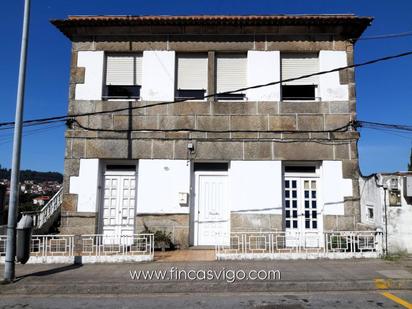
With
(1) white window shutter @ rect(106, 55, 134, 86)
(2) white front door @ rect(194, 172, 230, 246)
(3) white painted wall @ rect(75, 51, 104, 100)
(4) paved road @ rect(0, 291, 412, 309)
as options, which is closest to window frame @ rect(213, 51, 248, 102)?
(2) white front door @ rect(194, 172, 230, 246)

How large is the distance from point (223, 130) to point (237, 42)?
2.58 meters

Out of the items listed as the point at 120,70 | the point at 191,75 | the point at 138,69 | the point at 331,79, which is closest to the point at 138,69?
the point at 138,69

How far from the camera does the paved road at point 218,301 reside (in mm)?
5934

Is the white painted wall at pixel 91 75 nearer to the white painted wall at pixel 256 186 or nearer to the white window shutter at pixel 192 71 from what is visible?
the white window shutter at pixel 192 71

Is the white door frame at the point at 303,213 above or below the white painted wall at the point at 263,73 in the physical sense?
below

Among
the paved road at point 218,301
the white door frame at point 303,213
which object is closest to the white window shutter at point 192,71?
the white door frame at point 303,213

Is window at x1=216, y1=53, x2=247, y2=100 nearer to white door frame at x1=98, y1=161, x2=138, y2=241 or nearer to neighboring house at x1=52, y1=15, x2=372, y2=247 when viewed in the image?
neighboring house at x1=52, y1=15, x2=372, y2=247

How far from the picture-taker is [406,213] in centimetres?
923

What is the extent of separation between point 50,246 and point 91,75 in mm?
4847

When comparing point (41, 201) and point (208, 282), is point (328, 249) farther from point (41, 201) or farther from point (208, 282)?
point (41, 201)

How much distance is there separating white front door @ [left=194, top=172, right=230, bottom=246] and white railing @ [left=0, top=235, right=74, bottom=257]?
337 cm

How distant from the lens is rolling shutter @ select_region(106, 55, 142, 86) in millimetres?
11180

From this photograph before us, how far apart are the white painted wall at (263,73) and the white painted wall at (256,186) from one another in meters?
1.89

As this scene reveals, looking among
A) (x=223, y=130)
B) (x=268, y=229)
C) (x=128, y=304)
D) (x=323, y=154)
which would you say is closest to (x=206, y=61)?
(x=223, y=130)
